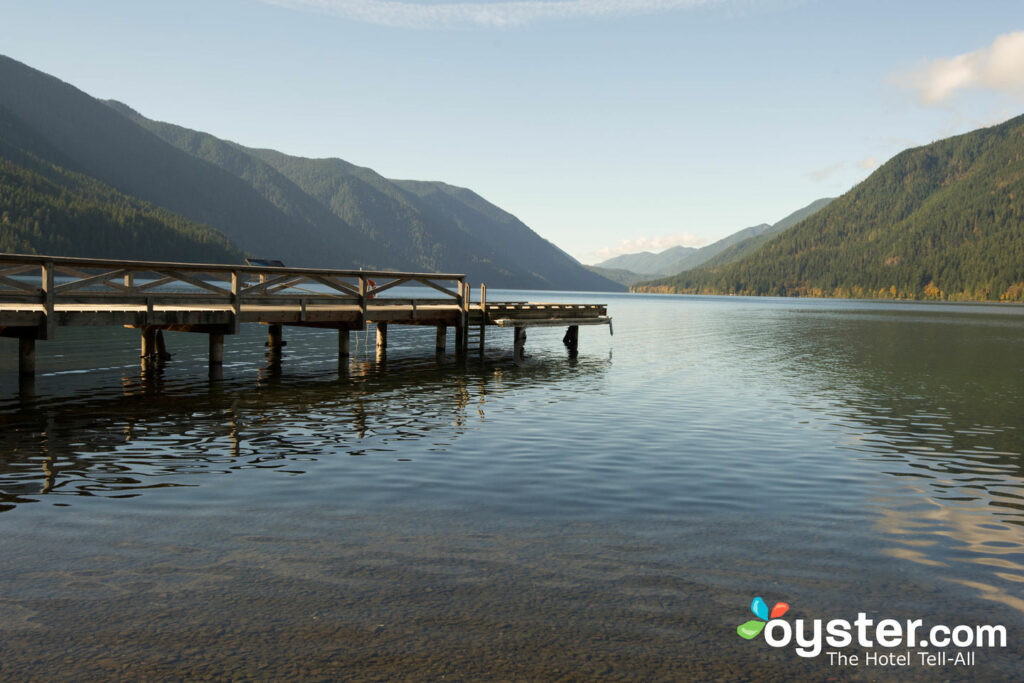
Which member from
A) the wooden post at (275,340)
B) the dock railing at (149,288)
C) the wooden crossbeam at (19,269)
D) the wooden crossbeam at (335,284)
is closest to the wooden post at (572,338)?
the dock railing at (149,288)

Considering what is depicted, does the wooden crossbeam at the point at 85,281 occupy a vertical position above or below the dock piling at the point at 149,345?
above

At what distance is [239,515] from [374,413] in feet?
31.3

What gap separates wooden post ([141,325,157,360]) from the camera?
1168 inches

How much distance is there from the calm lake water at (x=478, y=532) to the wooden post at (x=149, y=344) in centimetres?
708

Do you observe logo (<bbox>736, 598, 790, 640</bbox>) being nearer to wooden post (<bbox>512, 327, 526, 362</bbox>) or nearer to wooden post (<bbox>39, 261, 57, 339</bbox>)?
wooden post (<bbox>39, 261, 57, 339</bbox>)

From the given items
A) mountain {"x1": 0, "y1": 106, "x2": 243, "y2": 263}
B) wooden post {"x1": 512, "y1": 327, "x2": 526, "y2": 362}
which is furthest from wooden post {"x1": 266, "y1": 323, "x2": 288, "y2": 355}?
mountain {"x1": 0, "y1": 106, "x2": 243, "y2": 263}

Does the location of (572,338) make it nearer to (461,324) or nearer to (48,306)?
(461,324)

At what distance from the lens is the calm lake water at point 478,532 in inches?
248

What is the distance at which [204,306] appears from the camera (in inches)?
989

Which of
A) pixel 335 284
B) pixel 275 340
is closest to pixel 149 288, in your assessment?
pixel 335 284

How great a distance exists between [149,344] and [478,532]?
983 inches

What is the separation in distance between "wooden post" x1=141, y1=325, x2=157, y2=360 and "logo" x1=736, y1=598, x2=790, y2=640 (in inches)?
1097

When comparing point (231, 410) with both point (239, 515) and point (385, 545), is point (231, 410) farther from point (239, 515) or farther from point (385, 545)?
point (385, 545)

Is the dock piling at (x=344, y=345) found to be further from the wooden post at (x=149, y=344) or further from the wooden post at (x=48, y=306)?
the wooden post at (x=48, y=306)
